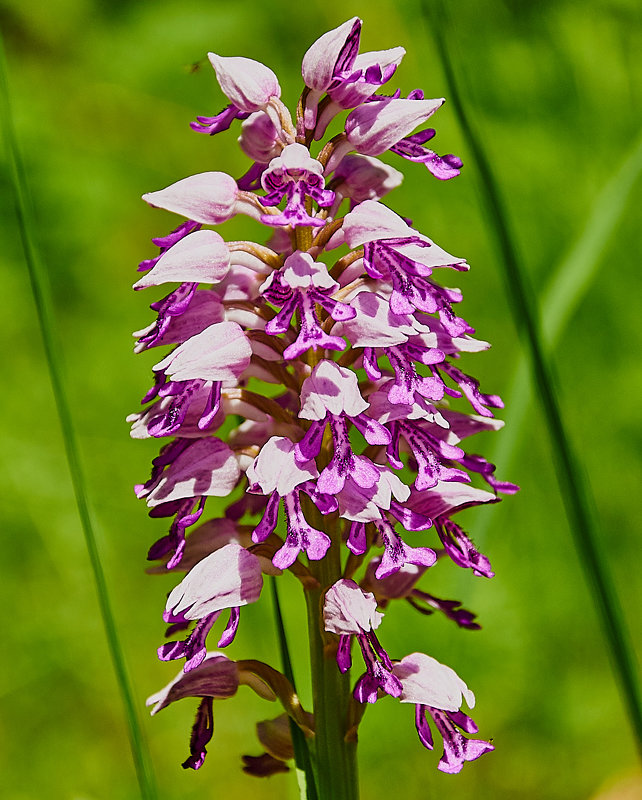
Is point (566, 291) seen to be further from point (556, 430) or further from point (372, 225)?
point (556, 430)

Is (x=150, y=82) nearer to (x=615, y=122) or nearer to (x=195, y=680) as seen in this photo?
(x=615, y=122)

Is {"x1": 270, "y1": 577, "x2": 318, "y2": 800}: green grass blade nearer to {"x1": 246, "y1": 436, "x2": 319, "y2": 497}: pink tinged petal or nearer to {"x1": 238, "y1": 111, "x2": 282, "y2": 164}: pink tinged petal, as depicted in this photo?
{"x1": 246, "y1": 436, "x2": 319, "y2": 497}: pink tinged petal

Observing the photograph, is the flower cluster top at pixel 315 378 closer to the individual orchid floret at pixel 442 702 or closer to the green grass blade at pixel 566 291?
the individual orchid floret at pixel 442 702

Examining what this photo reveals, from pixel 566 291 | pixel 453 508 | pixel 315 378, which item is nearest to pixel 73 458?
pixel 315 378

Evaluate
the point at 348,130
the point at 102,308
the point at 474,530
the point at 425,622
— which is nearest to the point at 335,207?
the point at 348,130

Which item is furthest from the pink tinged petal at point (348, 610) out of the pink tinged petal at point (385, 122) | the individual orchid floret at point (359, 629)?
the pink tinged petal at point (385, 122)
